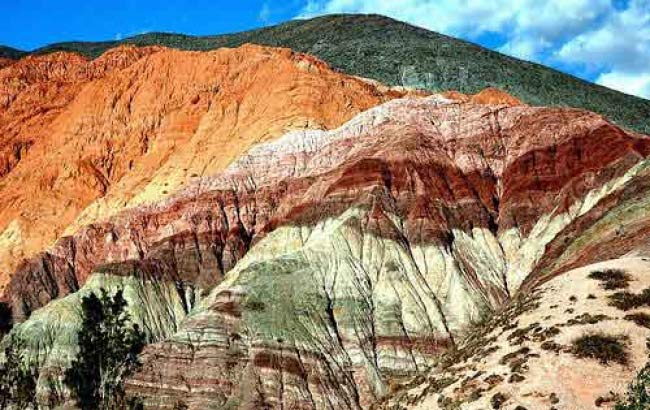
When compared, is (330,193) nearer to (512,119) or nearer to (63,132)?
(512,119)

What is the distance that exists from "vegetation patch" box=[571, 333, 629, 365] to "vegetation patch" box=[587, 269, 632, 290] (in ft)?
14.3

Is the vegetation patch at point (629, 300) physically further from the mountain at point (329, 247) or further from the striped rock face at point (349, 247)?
the striped rock face at point (349, 247)

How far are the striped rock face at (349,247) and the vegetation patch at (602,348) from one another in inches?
925

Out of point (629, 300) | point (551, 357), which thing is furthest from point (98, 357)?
point (629, 300)

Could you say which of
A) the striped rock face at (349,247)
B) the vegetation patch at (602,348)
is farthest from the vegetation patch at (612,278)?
the striped rock face at (349,247)

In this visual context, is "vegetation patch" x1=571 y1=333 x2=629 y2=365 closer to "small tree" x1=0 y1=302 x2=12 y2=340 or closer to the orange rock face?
the orange rock face

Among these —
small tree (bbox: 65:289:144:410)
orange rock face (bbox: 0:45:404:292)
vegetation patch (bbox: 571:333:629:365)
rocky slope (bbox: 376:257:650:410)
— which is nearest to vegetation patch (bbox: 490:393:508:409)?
rocky slope (bbox: 376:257:650:410)

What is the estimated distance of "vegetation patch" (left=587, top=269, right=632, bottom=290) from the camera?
4325 centimetres

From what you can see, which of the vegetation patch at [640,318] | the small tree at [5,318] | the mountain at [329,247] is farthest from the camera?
the small tree at [5,318]

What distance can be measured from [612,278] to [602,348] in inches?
251

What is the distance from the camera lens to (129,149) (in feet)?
496

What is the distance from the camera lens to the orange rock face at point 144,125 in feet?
431

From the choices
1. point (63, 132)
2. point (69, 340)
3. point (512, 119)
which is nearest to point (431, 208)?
point (512, 119)

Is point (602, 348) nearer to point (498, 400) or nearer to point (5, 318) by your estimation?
point (498, 400)
